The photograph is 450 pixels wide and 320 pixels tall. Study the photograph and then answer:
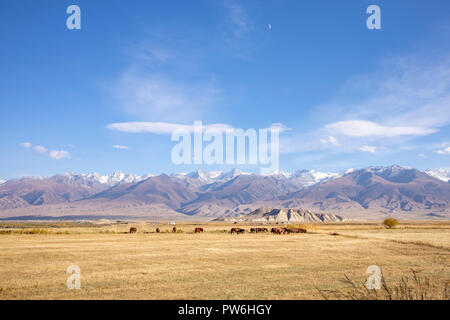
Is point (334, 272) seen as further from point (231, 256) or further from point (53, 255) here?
point (53, 255)

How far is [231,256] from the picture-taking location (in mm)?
32906

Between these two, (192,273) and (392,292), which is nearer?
(392,292)

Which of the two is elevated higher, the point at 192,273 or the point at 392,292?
the point at 392,292

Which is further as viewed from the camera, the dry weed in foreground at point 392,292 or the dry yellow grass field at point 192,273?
the dry yellow grass field at point 192,273

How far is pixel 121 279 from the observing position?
21.0 meters

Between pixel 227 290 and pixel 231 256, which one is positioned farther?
pixel 231 256

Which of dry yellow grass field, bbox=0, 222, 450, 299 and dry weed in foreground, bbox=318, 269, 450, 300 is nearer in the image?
dry weed in foreground, bbox=318, 269, 450, 300
